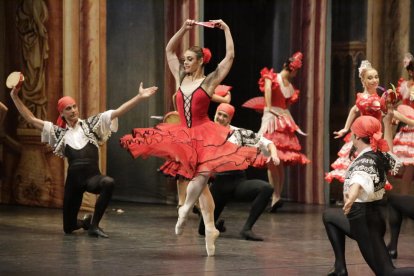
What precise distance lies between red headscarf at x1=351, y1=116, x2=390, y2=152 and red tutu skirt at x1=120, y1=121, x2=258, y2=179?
3.96 feet

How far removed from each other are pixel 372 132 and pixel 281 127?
4.41m

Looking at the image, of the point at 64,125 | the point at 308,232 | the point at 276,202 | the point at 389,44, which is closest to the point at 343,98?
the point at 389,44

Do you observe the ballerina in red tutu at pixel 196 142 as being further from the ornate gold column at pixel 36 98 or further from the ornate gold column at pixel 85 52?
the ornate gold column at pixel 36 98

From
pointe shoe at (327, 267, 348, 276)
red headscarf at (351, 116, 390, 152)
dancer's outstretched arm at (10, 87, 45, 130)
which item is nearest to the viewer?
red headscarf at (351, 116, 390, 152)

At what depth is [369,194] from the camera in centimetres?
550

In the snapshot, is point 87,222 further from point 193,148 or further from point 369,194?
point 369,194

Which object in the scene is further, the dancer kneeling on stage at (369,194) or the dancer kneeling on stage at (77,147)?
the dancer kneeling on stage at (77,147)

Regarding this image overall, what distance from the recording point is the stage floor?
616cm

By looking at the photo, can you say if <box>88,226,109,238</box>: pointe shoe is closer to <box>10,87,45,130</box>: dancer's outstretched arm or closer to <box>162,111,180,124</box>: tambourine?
<box>10,87,45,130</box>: dancer's outstretched arm

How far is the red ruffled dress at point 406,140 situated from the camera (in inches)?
363

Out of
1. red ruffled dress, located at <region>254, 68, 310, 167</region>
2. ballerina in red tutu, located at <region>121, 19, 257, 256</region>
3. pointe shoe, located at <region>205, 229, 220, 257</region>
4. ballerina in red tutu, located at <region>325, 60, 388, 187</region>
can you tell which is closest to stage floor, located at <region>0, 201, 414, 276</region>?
pointe shoe, located at <region>205, 229, 220, 257</region>

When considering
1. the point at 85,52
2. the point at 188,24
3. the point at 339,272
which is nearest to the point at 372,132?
the point at 339,272

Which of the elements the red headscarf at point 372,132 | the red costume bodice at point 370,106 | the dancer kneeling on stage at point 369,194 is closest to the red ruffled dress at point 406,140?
the red costume bodice at point 370,106

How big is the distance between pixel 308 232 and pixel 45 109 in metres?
2.95
